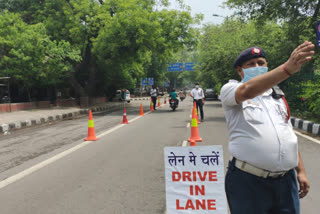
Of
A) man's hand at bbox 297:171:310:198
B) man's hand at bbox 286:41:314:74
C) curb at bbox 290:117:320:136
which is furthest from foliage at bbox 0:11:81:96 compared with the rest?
man's hand at bbox 286:41:314:74

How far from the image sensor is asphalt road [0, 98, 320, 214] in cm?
401

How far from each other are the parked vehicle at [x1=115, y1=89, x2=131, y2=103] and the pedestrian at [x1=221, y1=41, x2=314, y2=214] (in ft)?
106

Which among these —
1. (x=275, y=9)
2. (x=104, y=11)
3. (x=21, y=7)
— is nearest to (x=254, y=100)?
(x=275, y=9)

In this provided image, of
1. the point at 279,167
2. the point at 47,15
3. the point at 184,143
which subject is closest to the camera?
the point at 279,167

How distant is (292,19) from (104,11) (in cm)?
1237

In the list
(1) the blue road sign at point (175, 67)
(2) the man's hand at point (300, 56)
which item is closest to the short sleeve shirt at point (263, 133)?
(2) the man's hand at point (300, 56)

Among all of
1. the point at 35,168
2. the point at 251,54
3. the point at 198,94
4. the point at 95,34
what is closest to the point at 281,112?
the point at 251,54

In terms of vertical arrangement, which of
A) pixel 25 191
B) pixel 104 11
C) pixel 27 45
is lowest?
pixel 25 191

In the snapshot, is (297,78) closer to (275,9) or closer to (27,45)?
(275,9)

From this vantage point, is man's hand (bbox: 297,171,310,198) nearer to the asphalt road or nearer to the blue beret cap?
the blue beret cap

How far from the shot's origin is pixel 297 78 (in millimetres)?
15984

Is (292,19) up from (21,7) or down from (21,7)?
down

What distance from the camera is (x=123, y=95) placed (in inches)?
1378

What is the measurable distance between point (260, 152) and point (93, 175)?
3.97 m
